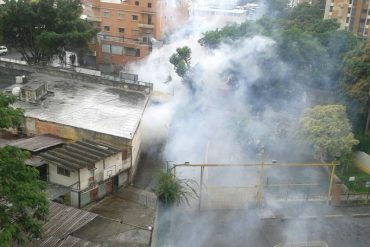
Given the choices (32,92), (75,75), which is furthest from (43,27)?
(32,92)

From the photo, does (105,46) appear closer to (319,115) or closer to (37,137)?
(37,137)

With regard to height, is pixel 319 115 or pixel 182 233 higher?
pixel 319 115

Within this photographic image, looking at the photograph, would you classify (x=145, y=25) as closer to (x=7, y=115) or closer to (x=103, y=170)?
(x=103, y=170)

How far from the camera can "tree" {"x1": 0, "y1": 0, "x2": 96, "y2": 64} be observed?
32.3m

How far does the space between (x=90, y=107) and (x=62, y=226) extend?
10.2 meters

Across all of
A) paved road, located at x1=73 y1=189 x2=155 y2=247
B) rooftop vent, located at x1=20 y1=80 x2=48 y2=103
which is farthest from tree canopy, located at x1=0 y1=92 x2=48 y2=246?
rooftop vent, located at x1=20 y1=80 x2=48 y2=103

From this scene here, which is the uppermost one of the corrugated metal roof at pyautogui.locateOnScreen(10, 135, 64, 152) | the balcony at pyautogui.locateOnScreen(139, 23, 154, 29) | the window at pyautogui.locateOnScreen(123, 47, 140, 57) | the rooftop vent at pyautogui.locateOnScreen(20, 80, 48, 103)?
the balcony at pyautogui.locateOnScreen(139, 23, 154, 29)

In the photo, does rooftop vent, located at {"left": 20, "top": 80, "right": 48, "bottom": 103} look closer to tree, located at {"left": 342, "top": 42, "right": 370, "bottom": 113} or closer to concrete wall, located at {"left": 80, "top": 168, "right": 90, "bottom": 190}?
concrete wall, located at {"left": 80, "top": 168, "right": 90, "bottom": 190}

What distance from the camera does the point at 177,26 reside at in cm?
4769

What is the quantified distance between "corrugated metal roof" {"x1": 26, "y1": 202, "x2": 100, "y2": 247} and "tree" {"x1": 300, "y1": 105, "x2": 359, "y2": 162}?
38.5ft

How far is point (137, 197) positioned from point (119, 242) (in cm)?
452

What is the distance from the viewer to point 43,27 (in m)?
33.9

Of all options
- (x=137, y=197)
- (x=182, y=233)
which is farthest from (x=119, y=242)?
(x=137, y=197)

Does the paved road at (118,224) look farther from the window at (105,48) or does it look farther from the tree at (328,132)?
the window at (105,48)
